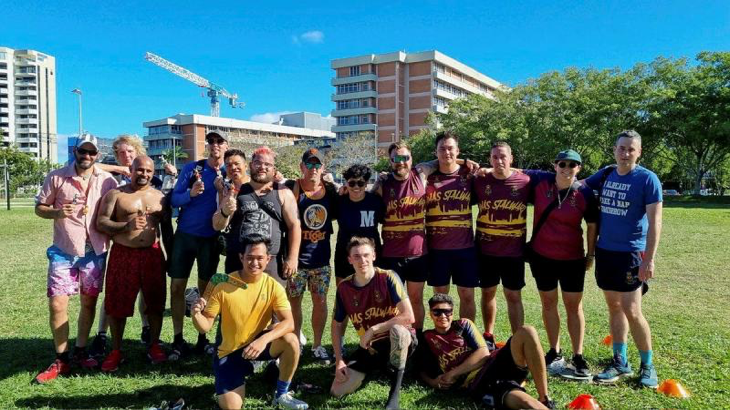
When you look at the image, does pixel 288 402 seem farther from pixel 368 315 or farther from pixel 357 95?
pixel 357 95

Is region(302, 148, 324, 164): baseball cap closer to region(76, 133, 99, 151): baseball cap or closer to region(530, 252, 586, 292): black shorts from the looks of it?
region(76, 133, 99, 151): baseball cap

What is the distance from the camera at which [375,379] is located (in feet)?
15.7

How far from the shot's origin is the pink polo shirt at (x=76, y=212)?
4.96 meters

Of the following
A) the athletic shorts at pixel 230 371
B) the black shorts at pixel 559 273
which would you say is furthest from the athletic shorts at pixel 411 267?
the athletic shorts at pixel 230 371

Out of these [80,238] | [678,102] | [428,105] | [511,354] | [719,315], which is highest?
[428,105]

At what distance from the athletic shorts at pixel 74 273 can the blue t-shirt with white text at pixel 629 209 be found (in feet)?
17.9

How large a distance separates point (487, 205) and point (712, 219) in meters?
21.7

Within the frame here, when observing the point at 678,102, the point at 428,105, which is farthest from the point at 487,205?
the point at 428,105

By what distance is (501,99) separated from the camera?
44000 mm

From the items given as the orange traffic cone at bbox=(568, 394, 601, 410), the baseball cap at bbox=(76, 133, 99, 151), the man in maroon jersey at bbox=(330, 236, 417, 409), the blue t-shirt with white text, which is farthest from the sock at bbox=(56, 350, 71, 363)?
the blue t-shirt with white text

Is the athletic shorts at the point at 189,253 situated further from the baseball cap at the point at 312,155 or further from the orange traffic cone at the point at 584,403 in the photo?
the orange traffic cone at the point at 584,403

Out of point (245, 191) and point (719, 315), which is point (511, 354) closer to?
point (245, 191)

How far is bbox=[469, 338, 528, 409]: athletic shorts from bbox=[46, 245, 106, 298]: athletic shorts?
411 cm

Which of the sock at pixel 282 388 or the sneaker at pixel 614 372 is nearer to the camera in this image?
the sock at pixel 282 388
